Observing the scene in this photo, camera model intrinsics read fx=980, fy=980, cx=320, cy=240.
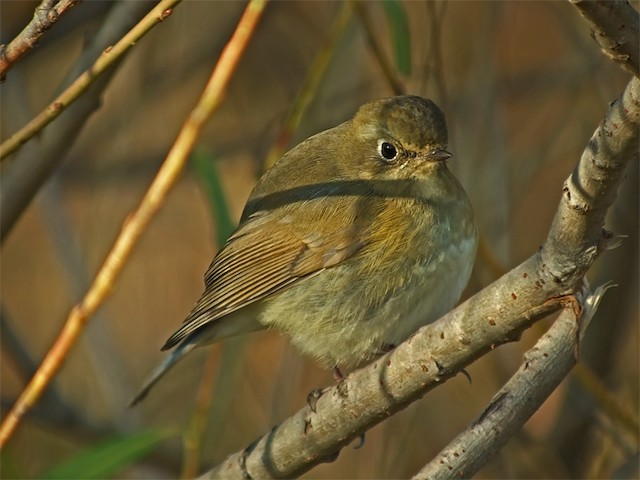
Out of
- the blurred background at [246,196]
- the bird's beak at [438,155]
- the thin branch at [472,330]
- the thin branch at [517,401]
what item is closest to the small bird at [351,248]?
the bird's beak at [438,155]

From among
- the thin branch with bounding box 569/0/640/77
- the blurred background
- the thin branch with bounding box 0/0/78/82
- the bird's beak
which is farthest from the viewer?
the blurred background

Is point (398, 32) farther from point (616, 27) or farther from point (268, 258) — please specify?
point (616, 27)

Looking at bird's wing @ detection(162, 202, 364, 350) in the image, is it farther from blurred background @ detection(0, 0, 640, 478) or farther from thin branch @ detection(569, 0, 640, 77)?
thin branch @ detection(569, 0, 640, 77)

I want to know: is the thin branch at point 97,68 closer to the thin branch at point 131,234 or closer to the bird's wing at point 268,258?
the thin branch at point 131,234

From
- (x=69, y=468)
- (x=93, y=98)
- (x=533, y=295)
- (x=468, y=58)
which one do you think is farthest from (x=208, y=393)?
(x=468, y=58)

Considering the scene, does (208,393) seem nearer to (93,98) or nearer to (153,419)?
(93,98)

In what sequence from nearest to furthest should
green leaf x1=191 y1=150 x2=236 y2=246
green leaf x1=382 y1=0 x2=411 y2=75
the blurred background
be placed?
green leaf x1=382 y1=0 x2=411 y2=75
green leaf x1=191 y1=150 x2=236 y2=246
the blurred background

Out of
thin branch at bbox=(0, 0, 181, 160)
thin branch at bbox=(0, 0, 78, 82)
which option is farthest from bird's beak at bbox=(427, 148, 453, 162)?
thin branch at bbox=(0, 0, 78, 82)
